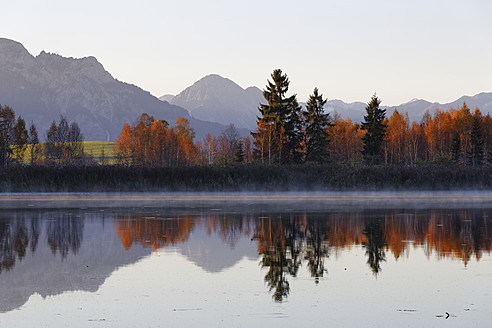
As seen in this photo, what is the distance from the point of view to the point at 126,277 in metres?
11.9

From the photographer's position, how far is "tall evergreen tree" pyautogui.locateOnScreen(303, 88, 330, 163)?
71438mm

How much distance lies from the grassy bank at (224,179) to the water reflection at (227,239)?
58.5ft

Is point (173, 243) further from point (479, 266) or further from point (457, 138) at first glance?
point (457, 138)

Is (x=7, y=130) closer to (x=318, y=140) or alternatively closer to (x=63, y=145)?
(x=63, y=145)

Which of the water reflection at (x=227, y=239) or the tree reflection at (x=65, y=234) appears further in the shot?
the tree reflection at (x=65, y=234)

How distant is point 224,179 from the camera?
46125mm

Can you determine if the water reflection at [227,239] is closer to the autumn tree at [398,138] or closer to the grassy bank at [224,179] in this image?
the grassy bank at [224,179]

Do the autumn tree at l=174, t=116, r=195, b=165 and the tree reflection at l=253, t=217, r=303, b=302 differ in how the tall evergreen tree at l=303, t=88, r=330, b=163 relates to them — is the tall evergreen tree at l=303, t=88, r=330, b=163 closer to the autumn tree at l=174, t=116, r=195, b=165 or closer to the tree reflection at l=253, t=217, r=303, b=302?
the autumn tree at l=174, t=116, r=195, b=165

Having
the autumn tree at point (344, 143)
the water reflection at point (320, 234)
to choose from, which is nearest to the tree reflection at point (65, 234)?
the water reflection at point (320, 234)

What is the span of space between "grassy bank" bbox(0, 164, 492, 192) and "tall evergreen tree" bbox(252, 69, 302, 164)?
17999mm

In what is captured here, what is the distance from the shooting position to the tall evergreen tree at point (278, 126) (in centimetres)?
6656

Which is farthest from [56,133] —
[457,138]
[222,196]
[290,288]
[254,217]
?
[290,288]

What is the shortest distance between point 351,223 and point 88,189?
26.5 meters

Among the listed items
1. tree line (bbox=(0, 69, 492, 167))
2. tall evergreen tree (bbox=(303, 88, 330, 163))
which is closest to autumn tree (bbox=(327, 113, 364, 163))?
tree line (bbox=(0, 69, 492, 167))
